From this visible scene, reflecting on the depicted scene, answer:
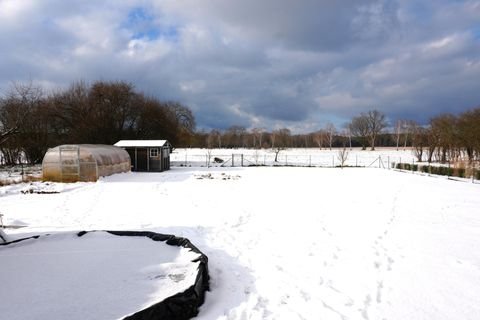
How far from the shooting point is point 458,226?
7.96 metres

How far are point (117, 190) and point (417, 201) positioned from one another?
1316 cm

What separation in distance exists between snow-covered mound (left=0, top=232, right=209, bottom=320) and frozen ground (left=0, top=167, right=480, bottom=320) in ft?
2.32

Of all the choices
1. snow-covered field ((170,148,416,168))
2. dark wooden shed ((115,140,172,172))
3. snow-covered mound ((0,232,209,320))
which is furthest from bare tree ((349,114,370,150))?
snow-covered mound ((0,232,209,320))

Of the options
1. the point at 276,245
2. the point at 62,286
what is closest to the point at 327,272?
the point at 276,245

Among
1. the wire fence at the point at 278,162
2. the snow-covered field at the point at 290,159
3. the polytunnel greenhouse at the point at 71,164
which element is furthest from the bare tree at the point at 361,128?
the polytunnel greenhouse at the point at 71,164

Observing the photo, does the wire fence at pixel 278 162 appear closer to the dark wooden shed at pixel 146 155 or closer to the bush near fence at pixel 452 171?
the bush near fence at pixel 452 171

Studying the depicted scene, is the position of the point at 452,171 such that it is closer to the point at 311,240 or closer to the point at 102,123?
the point at 311,240

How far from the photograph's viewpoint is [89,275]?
4.63 m

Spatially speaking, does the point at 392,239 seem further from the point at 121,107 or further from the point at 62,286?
the point at 121,107

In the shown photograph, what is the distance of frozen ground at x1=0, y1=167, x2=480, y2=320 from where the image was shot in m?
4.10

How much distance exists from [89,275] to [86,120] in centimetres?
3077

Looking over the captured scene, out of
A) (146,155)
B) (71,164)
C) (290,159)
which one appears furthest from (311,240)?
(290,159)

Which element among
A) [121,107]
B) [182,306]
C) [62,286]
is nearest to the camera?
[182,306]

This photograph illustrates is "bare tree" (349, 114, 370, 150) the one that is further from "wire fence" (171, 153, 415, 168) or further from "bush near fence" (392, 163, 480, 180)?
"bush near fence" (392, 163, 480, 180)
